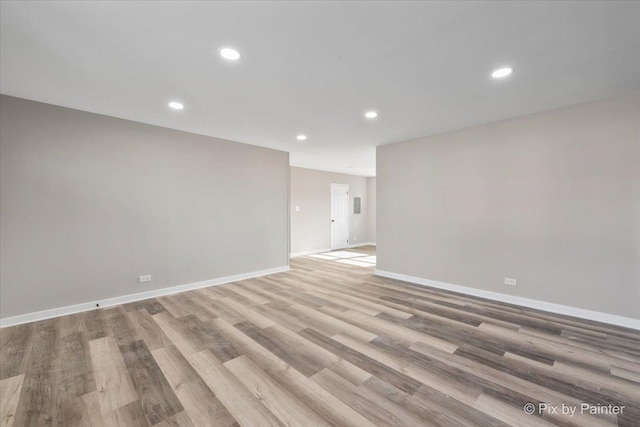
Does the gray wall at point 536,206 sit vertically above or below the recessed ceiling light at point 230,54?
below

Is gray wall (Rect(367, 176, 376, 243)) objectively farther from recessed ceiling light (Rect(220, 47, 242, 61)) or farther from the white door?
recessed ceiling light (Rect(220, 47, 242, 61))

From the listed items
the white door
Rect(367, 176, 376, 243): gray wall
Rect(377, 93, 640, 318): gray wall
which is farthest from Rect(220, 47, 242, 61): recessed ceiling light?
Rect(367, 176, 376, 243): gray wall

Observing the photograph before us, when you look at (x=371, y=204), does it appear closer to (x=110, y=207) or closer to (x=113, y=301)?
(x=110, y=207)

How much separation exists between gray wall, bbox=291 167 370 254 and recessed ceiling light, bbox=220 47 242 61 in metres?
5.34

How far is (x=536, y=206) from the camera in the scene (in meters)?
3.45

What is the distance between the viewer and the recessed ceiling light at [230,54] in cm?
210

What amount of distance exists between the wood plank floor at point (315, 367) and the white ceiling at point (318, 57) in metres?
2.68

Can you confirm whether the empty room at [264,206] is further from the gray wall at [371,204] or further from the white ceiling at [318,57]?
the gray wall at [371,204]

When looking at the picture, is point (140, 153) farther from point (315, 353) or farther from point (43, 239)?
point (315, 353)

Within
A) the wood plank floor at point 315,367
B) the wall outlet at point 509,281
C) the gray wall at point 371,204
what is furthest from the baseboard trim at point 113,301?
the gray wall at point 371,204

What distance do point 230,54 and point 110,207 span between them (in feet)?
9.70

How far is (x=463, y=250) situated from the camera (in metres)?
4.13

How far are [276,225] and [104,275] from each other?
9.83 ft

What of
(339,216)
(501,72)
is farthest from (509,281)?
(339,216)
